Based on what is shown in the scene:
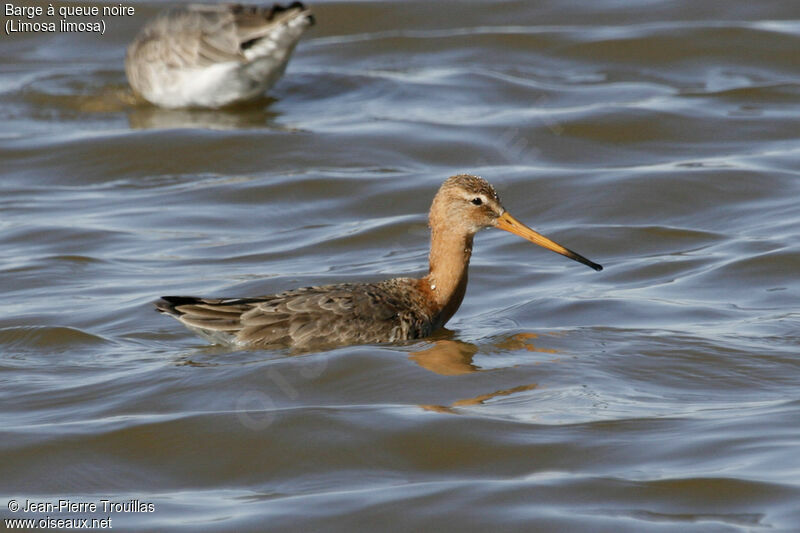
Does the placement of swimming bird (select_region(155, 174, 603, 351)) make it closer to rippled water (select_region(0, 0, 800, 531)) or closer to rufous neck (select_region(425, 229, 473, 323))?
rufous neck (select_region(425, 229, 473, 323))

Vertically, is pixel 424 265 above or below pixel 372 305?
below

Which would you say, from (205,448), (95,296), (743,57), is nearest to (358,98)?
(743,57)

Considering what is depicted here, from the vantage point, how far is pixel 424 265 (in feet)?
36.0

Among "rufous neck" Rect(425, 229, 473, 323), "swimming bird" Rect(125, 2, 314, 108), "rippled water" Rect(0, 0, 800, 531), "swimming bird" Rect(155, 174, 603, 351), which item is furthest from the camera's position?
"swimming bird" Rect(125, 2, 314, 108)

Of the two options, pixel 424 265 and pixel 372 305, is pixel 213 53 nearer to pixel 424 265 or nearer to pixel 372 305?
pixel 424 265

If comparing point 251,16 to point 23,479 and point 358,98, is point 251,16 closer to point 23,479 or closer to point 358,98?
point 358,98

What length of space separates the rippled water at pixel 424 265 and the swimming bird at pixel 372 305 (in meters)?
0.18

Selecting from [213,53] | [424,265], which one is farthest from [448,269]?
[213,53]

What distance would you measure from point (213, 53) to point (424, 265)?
5024mm

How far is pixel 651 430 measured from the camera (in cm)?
723

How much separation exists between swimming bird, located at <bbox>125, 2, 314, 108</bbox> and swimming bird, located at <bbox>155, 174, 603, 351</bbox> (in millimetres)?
5843

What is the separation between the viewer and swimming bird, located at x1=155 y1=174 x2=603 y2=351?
28.5ft

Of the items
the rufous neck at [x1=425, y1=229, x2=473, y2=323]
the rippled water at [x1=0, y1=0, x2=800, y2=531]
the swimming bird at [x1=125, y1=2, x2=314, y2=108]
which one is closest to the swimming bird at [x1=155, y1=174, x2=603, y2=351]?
the rufous neck at [x1=425, y1=229, x2=473, y2=323]

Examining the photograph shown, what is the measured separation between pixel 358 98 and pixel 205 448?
29.9 ft
